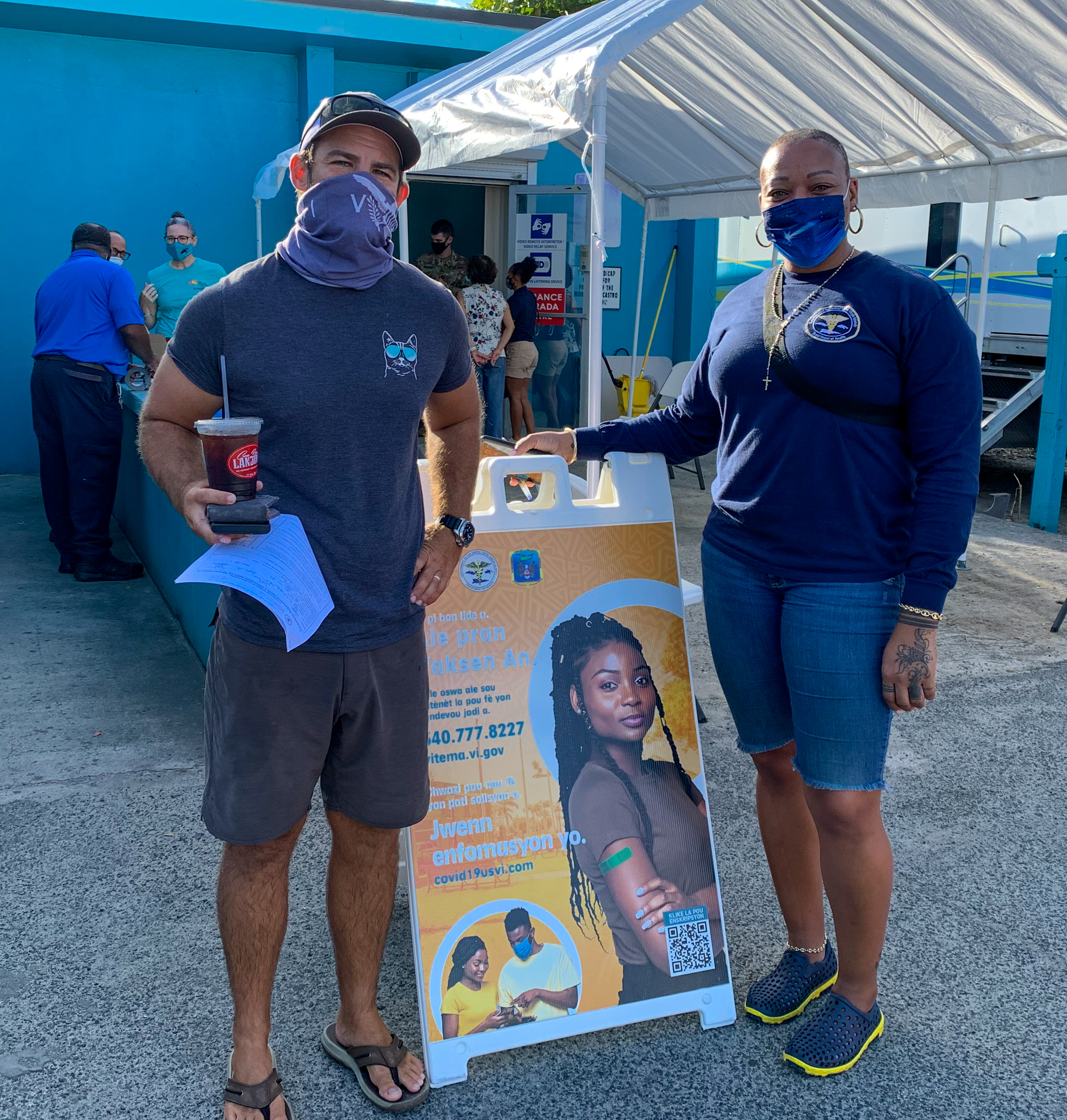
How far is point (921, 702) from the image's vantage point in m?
2.22

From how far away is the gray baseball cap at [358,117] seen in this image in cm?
201

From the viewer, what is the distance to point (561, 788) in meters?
2.57

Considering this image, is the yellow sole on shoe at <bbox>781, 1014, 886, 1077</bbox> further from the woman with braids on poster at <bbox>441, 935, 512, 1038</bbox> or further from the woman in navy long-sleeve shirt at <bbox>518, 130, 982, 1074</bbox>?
the woman with braids on poster at <bbox>441, 935, 512, 1038</bbox>

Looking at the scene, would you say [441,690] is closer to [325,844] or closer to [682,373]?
[325,844]

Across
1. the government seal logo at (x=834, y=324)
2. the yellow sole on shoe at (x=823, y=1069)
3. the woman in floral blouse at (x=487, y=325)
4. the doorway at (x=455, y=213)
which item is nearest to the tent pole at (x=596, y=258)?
the government seal logo at (x=834, y=324)

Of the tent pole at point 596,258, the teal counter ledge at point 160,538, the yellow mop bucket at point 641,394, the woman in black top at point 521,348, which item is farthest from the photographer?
the yellow mop bucket at point 641,394

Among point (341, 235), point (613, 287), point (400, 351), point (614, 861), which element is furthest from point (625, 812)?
point (613, 287)

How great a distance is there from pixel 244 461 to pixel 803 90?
5603mm

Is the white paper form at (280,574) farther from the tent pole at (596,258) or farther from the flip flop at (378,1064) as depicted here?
the tent pole at (596,258)

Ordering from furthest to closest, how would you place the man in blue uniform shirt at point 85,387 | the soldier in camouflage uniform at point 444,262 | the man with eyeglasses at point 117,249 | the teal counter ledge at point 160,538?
the soldier in camouflage uniform at point 444,262
the man with eyeglasses at point 117,249
the man in blue uniform shirt at point 85,387
the teal counter ledge at point 160,538

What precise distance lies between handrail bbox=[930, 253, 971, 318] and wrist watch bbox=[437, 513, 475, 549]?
7.40 metres

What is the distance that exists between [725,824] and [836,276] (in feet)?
6.60

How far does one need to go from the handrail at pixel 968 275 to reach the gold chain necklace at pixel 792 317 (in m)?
6.95

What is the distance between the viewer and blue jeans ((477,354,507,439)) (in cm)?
1015
